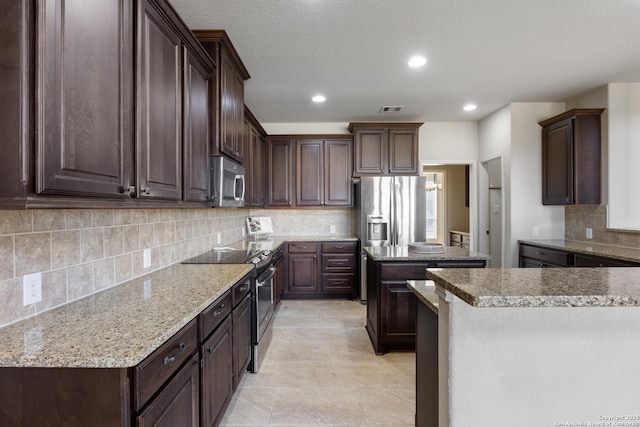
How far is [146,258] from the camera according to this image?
2160 millimetres

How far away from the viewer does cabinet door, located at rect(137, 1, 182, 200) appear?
1525 mm

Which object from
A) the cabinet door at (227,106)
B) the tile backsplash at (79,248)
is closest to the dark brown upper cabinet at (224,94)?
the cabinet door at (227,106)

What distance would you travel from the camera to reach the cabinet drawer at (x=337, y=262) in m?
4.78

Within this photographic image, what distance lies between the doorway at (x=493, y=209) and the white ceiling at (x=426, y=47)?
112cm

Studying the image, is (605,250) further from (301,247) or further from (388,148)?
(301,247)

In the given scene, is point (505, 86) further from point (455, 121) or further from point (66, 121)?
point (66, 121)

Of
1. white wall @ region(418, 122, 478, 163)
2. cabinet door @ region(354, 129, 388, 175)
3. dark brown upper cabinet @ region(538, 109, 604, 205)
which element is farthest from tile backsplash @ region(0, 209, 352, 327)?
dark brown upper cabinet @ region(538, 109, 604, 205)

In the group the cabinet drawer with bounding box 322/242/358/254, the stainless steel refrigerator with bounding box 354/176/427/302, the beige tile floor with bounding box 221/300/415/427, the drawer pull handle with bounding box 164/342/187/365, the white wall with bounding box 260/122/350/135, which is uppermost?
the white wall with bounding box 260/122/350/135

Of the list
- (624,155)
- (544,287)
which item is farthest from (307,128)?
(544,287)

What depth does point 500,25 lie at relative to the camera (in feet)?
8.11

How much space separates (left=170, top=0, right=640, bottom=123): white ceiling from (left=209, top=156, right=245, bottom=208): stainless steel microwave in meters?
1.00

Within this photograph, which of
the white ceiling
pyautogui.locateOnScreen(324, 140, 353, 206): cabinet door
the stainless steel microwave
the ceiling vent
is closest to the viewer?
the white ceiling

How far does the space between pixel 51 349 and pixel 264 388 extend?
5.74 feet

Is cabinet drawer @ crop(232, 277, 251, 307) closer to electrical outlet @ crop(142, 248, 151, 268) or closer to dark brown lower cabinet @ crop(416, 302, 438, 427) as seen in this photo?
electrical outlet @ crop(142, 248, 151, 268)
